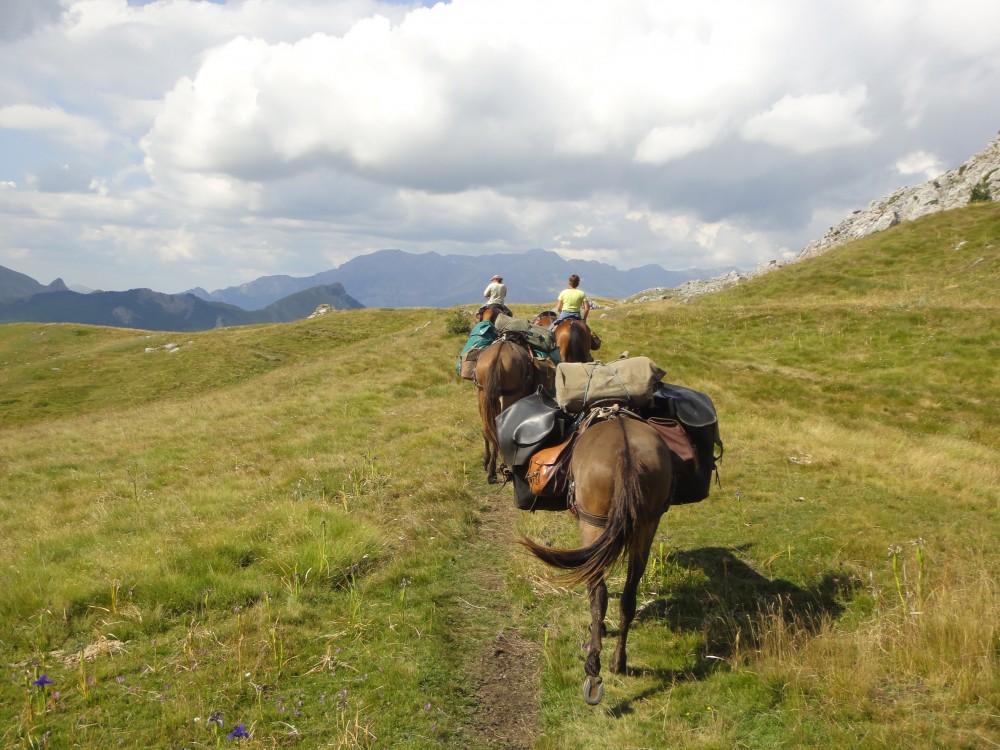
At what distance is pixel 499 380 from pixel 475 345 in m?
2.35

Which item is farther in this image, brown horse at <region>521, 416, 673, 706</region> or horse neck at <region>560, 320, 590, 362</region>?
horse neck at <region>560, 320, 590, 362</region>

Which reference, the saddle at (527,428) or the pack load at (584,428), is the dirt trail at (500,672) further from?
the saddle at (527,428)

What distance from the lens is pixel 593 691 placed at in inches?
197

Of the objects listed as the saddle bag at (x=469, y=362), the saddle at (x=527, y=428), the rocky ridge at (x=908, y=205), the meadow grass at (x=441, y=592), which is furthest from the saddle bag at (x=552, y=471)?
the rocky ridge at (x=908, y=205)

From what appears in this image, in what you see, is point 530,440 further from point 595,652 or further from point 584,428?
point 595,652

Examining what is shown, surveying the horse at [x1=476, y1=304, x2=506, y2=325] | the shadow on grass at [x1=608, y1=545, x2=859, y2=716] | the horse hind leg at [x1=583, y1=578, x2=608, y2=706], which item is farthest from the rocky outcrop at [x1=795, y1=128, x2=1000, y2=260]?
the horse hind leg at [x1=583, y1=578, x2=608, y2=706]

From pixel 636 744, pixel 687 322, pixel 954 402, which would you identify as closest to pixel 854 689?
pixel 636 744

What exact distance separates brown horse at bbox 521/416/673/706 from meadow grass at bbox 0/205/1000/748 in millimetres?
591

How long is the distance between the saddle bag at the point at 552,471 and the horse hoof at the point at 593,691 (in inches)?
74.3

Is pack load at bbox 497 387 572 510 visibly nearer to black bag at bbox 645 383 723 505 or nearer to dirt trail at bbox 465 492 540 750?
black bag at bbox 645 383 723 505

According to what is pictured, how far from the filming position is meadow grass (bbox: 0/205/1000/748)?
14.6 ft

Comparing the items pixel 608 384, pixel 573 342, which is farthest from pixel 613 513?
pixel 573 342

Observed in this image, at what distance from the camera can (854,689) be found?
4.31 meters

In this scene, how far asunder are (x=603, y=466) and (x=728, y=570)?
3.39m
